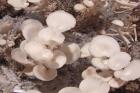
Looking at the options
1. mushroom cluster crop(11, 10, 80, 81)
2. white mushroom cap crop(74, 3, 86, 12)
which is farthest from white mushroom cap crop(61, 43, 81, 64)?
white mushroom cap crop(74, 3, 86, 12)

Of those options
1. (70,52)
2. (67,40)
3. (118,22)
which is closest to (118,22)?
(118,22)

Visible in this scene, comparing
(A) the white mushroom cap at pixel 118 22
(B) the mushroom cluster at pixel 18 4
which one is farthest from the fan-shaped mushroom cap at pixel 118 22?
(B) the mushroom cluster at pixel 18 4

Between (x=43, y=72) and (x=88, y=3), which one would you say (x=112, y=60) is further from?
(x=88, y=3)

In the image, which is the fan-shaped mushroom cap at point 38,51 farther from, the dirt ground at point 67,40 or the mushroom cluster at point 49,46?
the dirt ground at point 67,40

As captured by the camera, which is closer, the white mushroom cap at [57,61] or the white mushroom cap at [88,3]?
the white mushroom cap at [57,61]

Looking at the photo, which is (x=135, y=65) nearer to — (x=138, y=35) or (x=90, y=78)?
(x=90, y=78)
